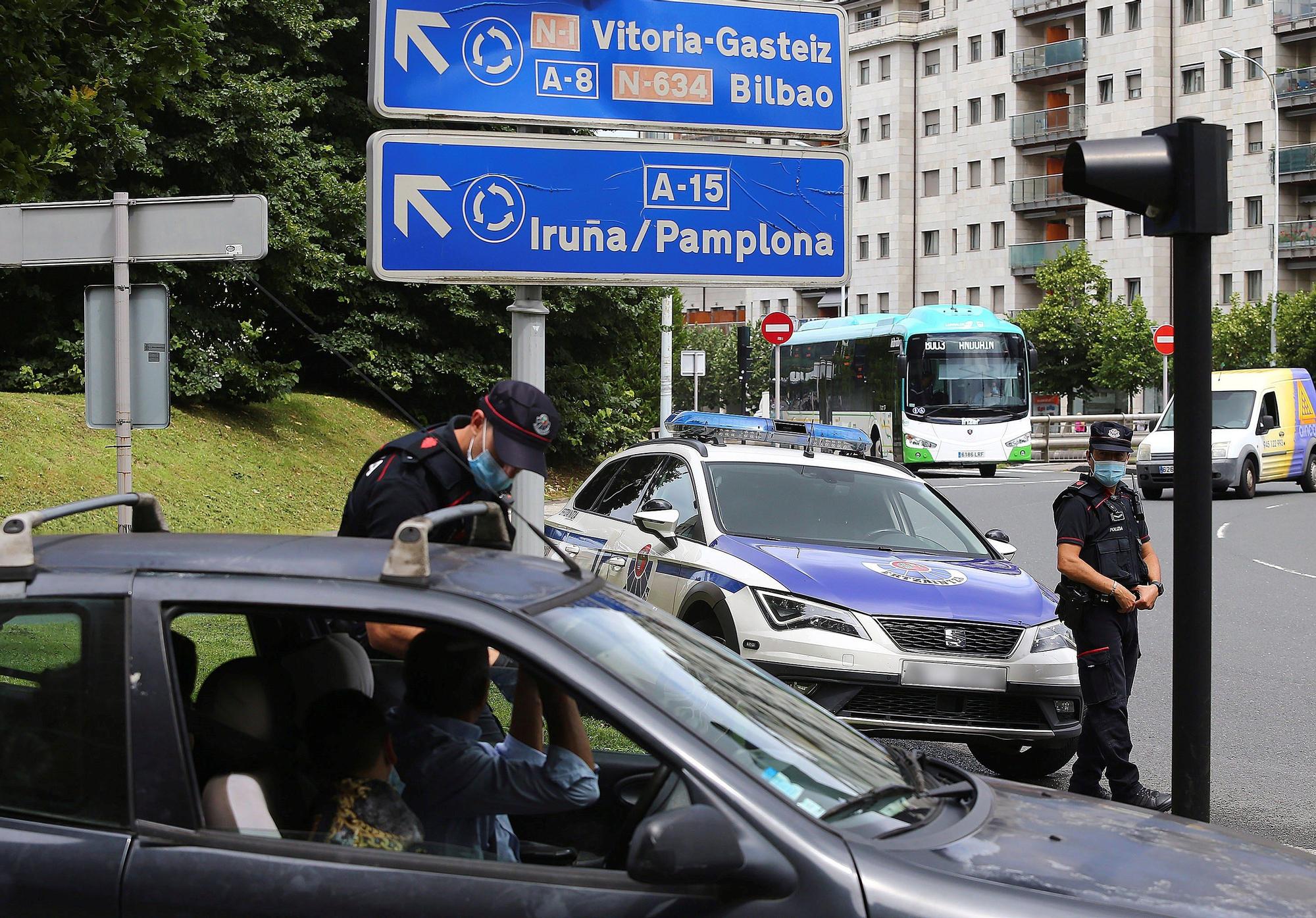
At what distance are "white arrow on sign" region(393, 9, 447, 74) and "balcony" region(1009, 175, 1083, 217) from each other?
2791 inches

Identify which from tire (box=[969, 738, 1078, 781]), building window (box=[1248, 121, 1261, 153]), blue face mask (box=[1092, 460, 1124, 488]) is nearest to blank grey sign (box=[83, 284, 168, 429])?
tire (box=[969, 738, 1078, 781])

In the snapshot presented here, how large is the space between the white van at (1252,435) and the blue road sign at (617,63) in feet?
68.5

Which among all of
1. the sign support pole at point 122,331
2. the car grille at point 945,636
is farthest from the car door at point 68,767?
the sign support pole at point 122,331

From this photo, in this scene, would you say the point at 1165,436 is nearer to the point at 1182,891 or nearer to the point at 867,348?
the point at 867,348

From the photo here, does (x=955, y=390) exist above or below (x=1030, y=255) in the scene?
below

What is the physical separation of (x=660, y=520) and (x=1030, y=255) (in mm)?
71245

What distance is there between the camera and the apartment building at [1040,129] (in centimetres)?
6519

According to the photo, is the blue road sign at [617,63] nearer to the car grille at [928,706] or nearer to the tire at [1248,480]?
the car grille at [928,706]

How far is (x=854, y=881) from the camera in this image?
2.59m

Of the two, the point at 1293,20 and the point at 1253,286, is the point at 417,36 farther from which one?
the point at 1253,286

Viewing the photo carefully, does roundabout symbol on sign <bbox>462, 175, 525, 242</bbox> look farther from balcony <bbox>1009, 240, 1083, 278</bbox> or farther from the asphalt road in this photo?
balcony <bbox>1009, 240, 1083, 278</bbox>

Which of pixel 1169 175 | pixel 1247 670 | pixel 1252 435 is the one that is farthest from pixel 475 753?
pixel 1252 435

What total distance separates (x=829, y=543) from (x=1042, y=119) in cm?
7171

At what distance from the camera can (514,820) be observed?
3078mm
